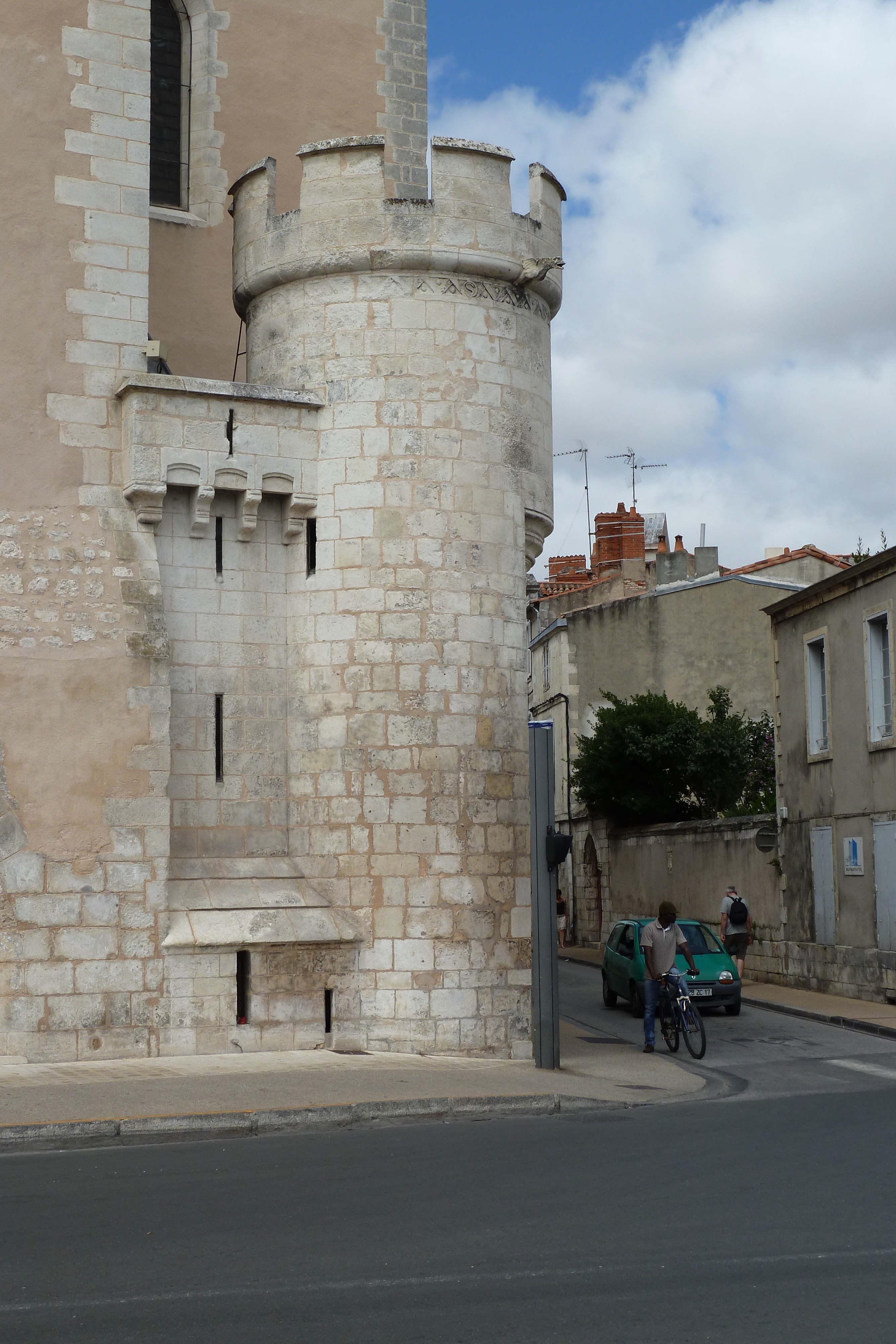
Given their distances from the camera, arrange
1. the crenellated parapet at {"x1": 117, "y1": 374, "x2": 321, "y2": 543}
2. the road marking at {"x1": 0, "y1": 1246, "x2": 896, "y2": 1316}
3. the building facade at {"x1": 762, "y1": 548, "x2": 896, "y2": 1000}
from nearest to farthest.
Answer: the road marking at {"x1": 0, "y1": 1246, "x2": 896, "y2": 1316} < the crenellated parapet at {"x1": 117, "y1": 374, "x2": 321, "y2": 543} < the building facade at {"x1": 762, "y1": 548, "x2": 896, "y2": 1000}

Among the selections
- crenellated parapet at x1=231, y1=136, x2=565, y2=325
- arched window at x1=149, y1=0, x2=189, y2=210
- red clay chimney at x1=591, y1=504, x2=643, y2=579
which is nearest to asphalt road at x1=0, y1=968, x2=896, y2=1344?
crenellated parapet at x1=231, y1=136, x2=565, y2=325

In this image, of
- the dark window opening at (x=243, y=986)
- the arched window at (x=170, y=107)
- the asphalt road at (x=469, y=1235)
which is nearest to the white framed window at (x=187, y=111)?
the arched window at (x=170, y=107)

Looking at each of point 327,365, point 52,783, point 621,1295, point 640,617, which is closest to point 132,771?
point 52,783

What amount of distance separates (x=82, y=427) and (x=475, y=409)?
3443mm

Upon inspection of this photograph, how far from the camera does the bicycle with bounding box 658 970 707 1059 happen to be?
47.6 feet

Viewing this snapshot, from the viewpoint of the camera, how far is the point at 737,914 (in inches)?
879

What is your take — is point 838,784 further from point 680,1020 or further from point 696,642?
point 696,642

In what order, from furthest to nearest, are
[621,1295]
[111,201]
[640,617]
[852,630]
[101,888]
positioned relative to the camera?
[640,617] → [852,630] → [111,201] → [101,888] → [621,1295]

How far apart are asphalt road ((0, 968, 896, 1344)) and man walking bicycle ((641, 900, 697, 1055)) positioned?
14.6ft

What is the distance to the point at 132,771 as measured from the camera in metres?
12.6

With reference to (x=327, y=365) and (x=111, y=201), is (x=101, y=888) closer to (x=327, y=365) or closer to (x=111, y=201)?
(x=327, y=365)

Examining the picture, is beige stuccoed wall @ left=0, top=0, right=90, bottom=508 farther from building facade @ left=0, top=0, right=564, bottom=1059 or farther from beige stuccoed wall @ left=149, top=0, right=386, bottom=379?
beige stuccoed wall @ left=149, top=0, right=386, bottom=379

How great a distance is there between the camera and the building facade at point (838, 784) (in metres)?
19.8

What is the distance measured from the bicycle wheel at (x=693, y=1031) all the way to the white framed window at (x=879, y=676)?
660cm
